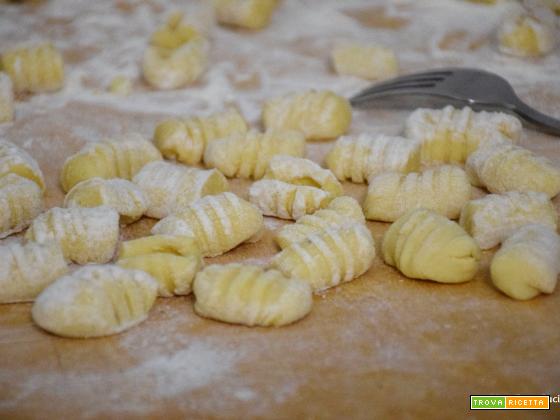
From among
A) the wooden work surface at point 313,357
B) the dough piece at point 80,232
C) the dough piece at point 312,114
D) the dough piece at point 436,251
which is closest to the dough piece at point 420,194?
the wooden work surface at point 313,357

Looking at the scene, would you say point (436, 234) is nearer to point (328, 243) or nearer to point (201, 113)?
point (328, 243)

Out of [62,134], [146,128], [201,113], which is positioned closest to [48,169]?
[62,134]

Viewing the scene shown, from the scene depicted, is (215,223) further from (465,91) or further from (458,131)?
(465,91)

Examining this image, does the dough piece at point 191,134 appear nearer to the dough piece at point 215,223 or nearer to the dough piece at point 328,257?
the dough piece at point 215,223

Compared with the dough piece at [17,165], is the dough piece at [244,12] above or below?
above

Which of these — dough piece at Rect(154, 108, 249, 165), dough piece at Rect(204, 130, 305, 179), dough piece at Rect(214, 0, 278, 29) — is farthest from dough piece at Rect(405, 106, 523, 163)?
dough piece at Rect(214, 0, 278, 29)

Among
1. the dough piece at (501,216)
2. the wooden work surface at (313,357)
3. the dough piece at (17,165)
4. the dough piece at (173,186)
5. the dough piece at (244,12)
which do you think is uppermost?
the dough piece at (244,12)
